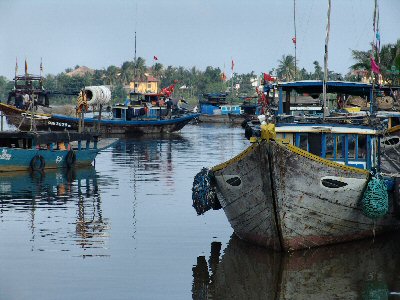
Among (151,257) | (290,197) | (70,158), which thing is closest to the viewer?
(290,197)

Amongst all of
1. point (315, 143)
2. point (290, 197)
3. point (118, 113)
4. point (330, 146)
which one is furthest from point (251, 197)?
point (118, 113)

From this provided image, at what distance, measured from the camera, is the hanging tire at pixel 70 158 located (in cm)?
4388

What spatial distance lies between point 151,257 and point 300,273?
398 centimetres

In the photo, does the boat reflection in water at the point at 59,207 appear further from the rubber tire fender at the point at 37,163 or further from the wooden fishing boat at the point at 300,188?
the wooden fishing boat at the point at 300,188

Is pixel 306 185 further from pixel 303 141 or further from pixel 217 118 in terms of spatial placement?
pixel 217 118

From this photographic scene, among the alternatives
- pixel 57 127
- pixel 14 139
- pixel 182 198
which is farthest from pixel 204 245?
pixel 57 127

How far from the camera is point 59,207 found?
31.3 m

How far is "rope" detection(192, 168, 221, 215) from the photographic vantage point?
961 inches

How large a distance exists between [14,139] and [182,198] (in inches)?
422

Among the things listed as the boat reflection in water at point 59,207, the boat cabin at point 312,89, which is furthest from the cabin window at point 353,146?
the boat reflection in water at point 59,207

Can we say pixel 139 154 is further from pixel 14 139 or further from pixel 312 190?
pixel 312 190

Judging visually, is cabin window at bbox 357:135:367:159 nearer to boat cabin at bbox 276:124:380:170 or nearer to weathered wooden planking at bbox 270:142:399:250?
boat cabin at bbox 276:124:380:170

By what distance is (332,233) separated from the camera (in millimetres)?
23531

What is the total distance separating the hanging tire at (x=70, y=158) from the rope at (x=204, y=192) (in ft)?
65.5
